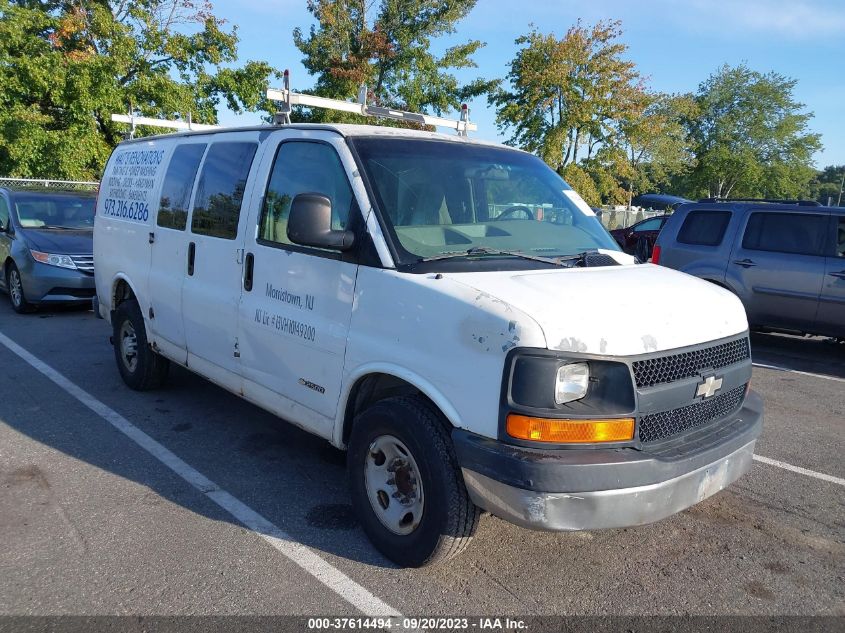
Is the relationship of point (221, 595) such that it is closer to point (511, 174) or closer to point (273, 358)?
point (273, 358)

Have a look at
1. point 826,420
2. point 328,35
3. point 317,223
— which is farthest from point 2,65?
point 826,420

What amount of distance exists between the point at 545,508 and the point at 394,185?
182 centimetres

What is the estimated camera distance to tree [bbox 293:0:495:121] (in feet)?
78.9

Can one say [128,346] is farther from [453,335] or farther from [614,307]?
[614,307]

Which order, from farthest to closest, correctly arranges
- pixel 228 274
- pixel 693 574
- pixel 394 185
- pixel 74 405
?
pixel 74 405 → pixel 228 274 → pixel 394 185 → pixel 693 574

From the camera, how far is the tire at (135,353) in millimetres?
5777

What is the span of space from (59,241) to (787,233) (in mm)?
9662

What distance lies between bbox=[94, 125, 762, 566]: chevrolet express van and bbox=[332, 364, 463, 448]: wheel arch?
0.03ft

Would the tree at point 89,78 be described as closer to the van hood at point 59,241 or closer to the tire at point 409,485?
the van hood at point 59,241

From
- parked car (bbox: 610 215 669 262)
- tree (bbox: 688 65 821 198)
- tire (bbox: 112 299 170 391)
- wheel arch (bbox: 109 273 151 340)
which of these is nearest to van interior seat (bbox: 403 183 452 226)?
wheel arch (bbox: 109 273 151 340)

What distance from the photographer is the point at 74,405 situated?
18.6 ft

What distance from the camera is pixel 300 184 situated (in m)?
3.98

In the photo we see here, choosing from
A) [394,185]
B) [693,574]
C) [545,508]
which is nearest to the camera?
[545,508]

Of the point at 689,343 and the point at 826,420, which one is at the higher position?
the point at 689,343
